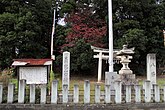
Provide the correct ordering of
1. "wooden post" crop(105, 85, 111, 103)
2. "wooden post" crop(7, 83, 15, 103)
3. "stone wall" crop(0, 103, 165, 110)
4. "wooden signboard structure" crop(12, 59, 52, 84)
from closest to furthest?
"stone wall" crop(0, 103, 165, 110), "wooden post" crop(7, 83, 15, 103), "wooden post" crop(105, 85, 111, 103), "wooden signboard structure" crop(12, 59, 52, 84)

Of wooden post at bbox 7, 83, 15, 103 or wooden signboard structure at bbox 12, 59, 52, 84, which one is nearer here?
wooden post at bbox 7, 83, 15, 103

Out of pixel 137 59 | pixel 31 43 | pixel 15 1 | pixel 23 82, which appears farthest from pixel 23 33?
pixel 23 82

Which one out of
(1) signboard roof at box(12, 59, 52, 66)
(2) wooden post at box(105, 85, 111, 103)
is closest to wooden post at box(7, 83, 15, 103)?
(1) signboard roof at box(12, 59, 52, 66)

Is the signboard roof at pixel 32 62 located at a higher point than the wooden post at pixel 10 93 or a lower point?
higher

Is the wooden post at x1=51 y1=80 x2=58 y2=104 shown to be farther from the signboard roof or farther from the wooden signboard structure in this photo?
the signboard roof

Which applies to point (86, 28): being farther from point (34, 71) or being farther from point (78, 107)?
point (78, 107)

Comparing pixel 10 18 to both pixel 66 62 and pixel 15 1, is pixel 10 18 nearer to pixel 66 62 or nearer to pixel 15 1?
pixel 15 1

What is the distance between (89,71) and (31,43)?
6178 mm

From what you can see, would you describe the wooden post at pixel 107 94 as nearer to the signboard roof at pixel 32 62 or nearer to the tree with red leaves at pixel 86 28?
the signboard roof at pixel 32 62

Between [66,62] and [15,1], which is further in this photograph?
[15,1]

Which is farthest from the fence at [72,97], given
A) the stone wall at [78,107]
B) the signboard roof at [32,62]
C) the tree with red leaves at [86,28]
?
the tree with red leaves at [86,28]

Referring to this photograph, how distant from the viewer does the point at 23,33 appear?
64.2 feet

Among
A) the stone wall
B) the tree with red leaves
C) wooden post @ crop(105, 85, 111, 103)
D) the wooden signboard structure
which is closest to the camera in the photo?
the stone wall

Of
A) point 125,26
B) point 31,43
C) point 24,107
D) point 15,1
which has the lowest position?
point 24,107
